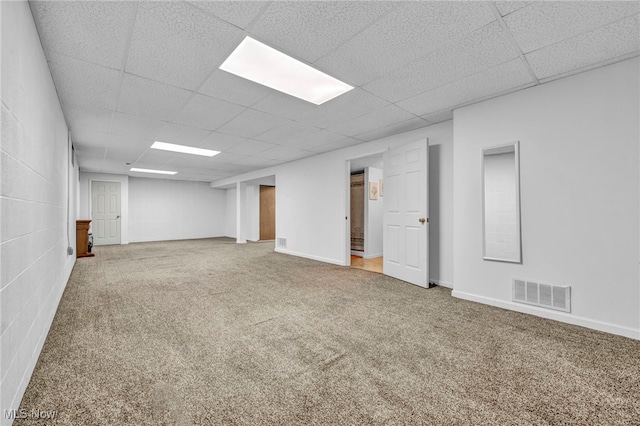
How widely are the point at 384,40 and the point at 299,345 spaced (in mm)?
2429

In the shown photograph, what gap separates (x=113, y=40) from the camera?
2.09 metres

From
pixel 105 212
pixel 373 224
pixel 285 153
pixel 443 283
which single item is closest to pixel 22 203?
pixel 443 283

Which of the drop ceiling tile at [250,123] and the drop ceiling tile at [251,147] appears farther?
the drop ceiling tile at [251,147]

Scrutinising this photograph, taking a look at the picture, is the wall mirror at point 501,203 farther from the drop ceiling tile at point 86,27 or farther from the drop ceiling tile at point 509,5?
the drop ceiling tile at point 86,27

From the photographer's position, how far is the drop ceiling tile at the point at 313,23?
69.4 inches

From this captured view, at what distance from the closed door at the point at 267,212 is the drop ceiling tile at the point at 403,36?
8.49 meters

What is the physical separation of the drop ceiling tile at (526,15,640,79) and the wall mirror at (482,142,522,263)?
2.53ft

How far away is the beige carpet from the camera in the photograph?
1438 millimetres

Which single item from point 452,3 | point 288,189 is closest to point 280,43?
point 452,3

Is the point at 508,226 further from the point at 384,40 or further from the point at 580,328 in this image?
the point at 384,40

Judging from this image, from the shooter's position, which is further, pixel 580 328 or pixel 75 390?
pixel 580 328

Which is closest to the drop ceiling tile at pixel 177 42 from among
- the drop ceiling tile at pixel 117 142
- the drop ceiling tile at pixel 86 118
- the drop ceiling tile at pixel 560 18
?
the drop ceiling tile at pixel 86 118

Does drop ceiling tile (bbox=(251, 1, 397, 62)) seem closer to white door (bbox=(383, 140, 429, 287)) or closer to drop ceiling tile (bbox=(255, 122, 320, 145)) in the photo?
drop ceiling tile (bbox=(255, 122, 320, 145))

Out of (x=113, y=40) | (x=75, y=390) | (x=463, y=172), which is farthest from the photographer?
(x=463, y=172)
